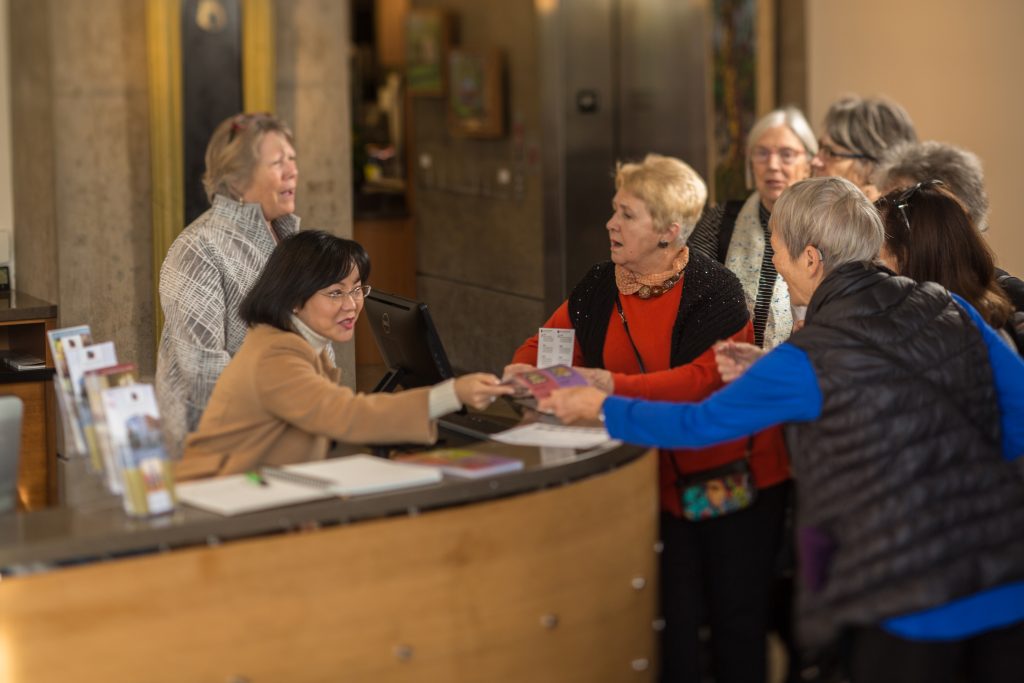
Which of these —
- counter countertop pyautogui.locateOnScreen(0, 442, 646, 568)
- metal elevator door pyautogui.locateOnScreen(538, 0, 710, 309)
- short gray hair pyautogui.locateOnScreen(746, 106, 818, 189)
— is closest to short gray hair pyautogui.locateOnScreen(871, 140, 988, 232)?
short gray hair pyautogui.locateOnScreen(746, 106, 818, 189)

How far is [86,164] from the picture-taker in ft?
22.6

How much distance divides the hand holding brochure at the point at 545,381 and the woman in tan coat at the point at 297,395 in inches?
2.5

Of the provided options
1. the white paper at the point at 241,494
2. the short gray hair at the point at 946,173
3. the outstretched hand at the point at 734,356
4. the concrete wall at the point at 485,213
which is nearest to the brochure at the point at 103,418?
the white paper at the point at 241,494

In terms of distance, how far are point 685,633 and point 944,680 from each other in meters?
1.08

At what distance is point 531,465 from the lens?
3.54 m

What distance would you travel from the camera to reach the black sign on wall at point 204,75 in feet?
22.7

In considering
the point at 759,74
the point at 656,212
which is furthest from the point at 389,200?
the point at 656,212

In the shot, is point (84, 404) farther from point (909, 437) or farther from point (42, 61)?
point (42, 61)

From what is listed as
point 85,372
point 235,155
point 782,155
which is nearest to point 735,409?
point 85,372

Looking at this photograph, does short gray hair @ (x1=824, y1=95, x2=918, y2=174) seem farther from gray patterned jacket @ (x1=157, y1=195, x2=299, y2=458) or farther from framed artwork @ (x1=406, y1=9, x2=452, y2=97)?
framed artwork @ (x1=406, y1=9, x2=452, y2=97)

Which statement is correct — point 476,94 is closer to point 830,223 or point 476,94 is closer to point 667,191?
point 667,191

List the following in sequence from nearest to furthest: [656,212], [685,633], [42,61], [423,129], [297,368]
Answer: [297,368], [685,633], [656,212], [42,61], [423,129]

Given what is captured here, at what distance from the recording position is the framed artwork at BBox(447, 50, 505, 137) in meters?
10.0

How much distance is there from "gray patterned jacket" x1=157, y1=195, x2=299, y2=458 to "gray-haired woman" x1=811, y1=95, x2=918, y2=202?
97.1 inches
